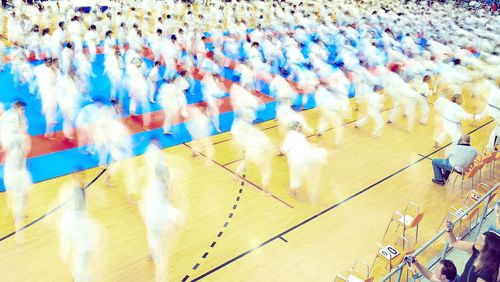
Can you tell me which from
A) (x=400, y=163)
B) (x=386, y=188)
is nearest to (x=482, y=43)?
(x=400, y=163)

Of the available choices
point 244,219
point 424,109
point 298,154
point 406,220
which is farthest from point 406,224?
point 424,109

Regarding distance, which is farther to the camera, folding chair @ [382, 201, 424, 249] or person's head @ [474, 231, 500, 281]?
folding chair @ [382, 201, 424, 249]

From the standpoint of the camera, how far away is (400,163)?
1016cm

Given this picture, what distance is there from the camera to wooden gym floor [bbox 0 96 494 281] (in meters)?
6.38

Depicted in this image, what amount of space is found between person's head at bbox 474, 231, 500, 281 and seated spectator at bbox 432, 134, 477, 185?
14.2ft

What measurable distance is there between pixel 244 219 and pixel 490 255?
4035 millimetres

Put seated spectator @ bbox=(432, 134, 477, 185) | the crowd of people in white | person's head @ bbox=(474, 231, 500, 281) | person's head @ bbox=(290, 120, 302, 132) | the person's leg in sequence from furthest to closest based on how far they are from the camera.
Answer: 1. the person's leg
2. seated spectator @ bbox=(432, 134, 477, 185)
3. person's head @ bbox=(290, 120, 302, 132)
4. the crowd of people in white
5. person's head @ bbox=(474, 231, 500, 281)

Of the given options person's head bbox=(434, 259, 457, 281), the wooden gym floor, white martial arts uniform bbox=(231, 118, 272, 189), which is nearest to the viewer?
person's head bbox=(434, 259, 457, 281)

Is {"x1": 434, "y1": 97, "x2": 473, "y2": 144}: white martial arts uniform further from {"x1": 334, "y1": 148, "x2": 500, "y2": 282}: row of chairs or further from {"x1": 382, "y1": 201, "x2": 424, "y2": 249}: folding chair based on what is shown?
{"x1": 382, "y1": 201, "x2": 424, "y2": 249}: folding chair

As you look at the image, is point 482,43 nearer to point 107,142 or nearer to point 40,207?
point 107,142

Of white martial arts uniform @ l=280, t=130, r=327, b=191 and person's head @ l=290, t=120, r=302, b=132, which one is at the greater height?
person's head @ l=290, t=120, r=302, b=132

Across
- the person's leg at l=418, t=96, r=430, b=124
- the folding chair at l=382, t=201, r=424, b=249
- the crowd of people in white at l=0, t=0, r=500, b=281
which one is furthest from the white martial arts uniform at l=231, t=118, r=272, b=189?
the person's leg at l=418, t=96, r=430, b=124

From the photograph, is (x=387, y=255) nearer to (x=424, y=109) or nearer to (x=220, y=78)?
(x=424, y=109)

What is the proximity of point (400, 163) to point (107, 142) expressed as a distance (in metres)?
6.51
